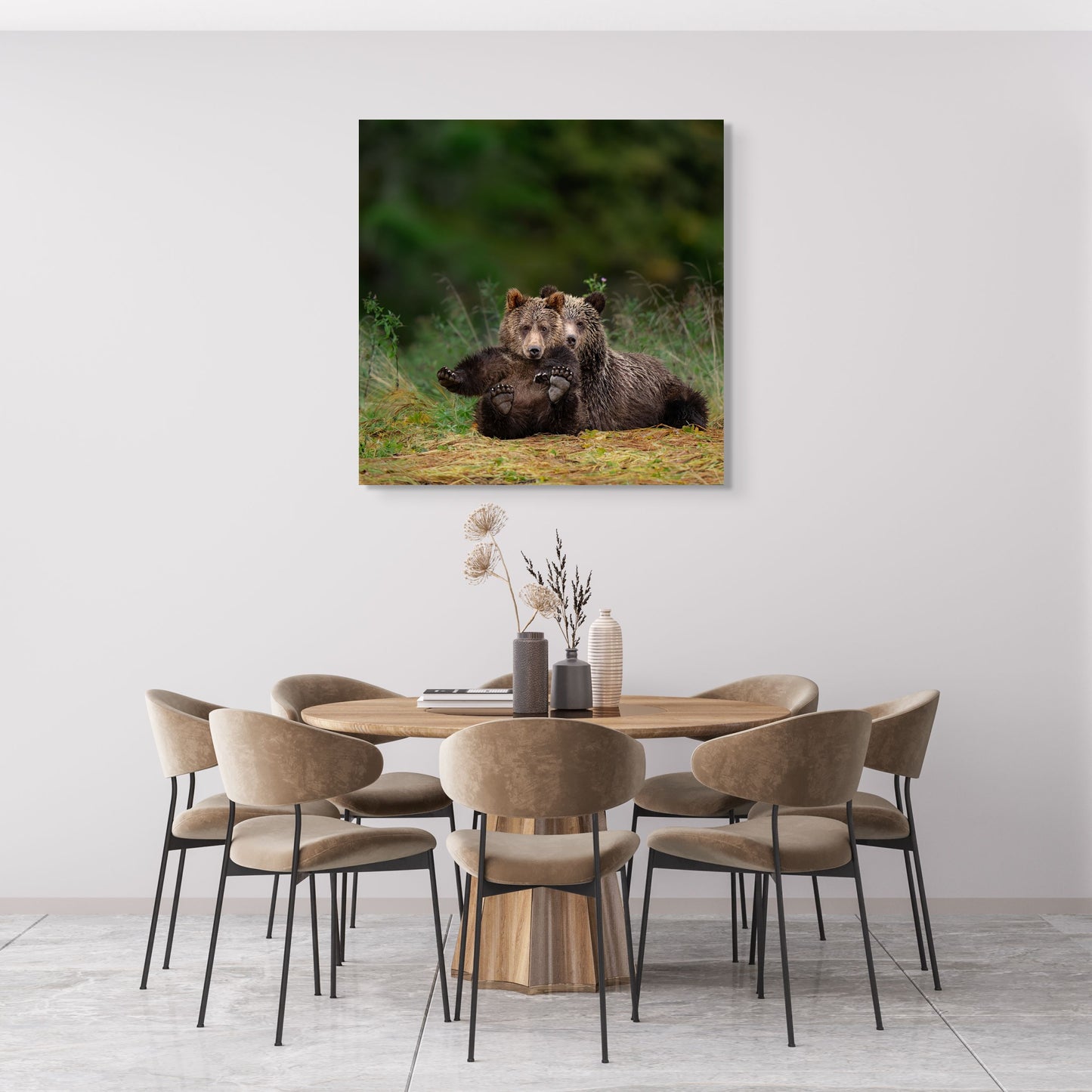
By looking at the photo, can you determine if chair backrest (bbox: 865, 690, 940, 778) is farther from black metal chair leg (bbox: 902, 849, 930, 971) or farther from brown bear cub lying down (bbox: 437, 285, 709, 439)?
brown bear cub lying down (bbox: 437, 285, 709, 439)

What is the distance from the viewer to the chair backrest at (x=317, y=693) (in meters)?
3.90

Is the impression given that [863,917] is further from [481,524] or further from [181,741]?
[181,741]

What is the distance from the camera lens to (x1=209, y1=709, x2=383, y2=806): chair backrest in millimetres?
3062

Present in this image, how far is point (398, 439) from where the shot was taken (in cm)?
442

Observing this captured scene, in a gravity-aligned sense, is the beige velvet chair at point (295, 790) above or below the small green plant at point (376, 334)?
below

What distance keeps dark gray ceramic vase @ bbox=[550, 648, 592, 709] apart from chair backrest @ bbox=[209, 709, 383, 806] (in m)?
0.64

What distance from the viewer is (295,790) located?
121 inches

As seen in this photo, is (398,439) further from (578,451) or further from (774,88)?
(774,88)

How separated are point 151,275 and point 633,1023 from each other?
10.3 feet

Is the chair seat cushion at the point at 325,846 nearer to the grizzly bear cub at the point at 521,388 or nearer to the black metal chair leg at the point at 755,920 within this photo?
the black metal chair leg at the point at 755,920

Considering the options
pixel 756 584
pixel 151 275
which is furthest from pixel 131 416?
pixel 756 584

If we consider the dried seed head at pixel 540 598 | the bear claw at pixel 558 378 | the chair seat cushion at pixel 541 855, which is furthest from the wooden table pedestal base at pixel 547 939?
the bear claw at pixel 558 378

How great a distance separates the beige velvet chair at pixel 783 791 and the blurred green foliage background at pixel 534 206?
2.01m

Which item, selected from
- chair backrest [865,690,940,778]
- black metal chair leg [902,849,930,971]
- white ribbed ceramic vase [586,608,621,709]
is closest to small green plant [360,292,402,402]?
white ribbed ceramic vase [586,608,621,709]
